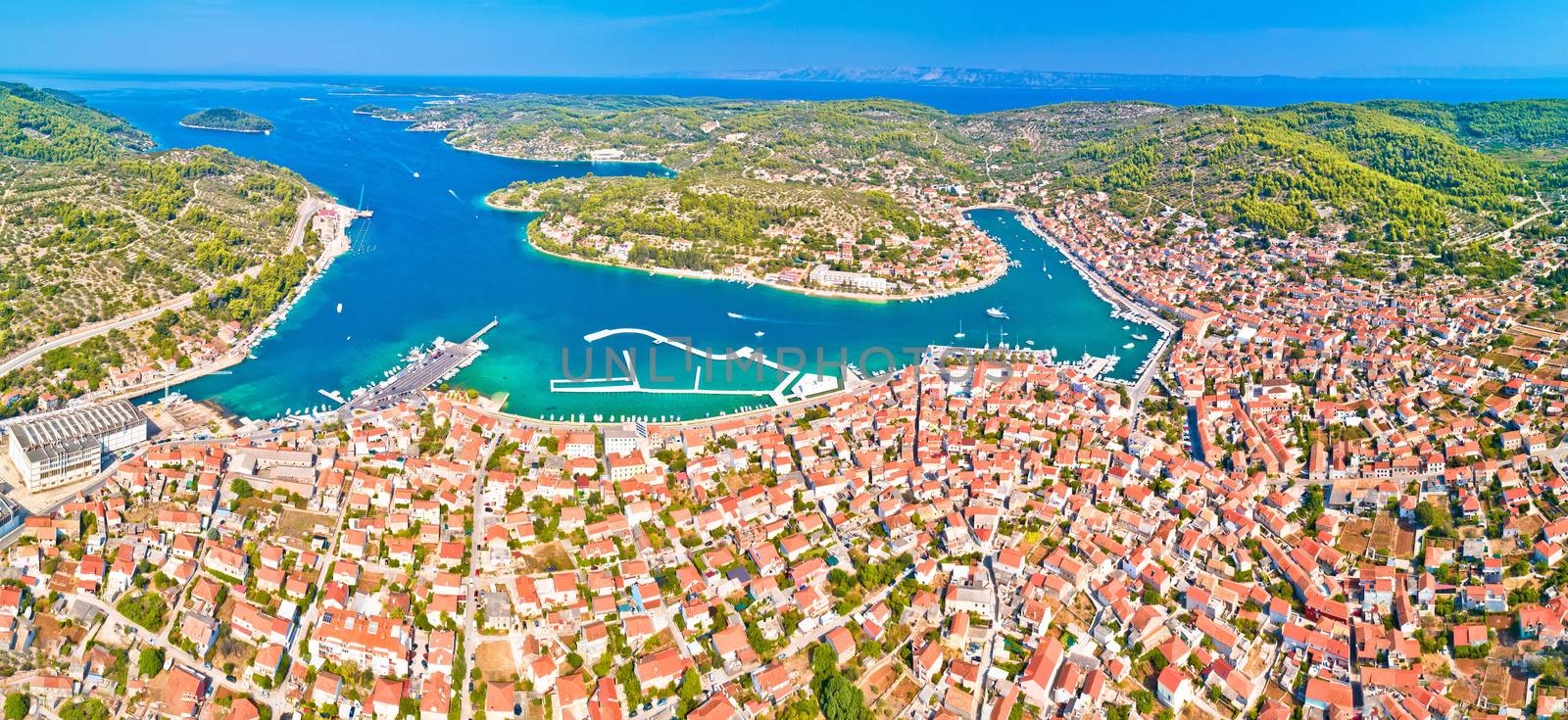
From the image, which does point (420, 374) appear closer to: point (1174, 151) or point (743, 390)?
point (743, 390)

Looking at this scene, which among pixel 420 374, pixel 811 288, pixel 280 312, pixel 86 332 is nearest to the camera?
pixel 420 374

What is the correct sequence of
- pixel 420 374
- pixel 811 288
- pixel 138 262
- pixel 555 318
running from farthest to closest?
pixel 811 288 → pixel 555 318 → pixel 138 262 → pixel 420 374

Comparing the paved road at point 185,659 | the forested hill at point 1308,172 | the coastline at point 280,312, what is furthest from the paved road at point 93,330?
the forested hill at point 1308,172

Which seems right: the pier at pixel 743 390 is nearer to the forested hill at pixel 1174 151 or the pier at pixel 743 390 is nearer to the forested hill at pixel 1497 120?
the forested hill at pixel 1174 151

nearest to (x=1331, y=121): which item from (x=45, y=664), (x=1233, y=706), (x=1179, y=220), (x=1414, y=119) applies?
(x=1414, y=119)

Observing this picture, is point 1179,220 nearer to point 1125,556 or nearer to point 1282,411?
point 1282,411

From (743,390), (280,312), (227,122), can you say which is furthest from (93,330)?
(227,122)

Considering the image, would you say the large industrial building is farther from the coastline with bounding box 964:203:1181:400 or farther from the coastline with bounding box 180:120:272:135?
the coastline with bounding box 180:120:272:135
